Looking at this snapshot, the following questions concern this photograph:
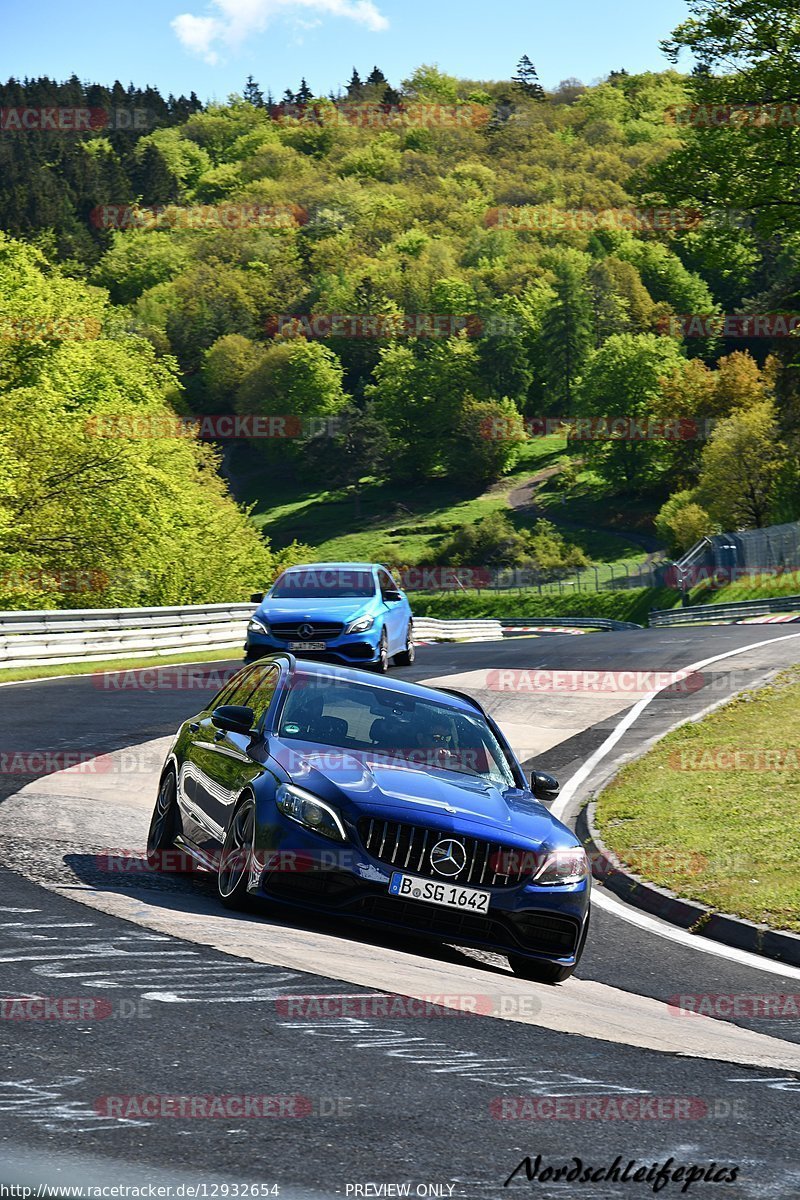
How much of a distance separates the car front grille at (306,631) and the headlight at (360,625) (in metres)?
0.17

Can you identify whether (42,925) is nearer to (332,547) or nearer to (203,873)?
(203,873)

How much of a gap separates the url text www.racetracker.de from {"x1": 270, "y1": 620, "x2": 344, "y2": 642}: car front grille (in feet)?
55.1

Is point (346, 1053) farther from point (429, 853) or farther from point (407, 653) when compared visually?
point (407, 653)

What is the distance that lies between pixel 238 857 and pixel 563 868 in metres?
1.86

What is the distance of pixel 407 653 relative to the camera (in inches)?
992

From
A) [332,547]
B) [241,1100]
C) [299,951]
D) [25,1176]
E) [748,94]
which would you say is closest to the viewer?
[25,1176]

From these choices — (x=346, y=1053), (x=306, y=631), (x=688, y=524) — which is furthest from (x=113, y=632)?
(x=688, y=524)

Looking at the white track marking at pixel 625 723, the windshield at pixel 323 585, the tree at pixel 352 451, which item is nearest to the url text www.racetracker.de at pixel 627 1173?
the white track marking at pixel 625 723

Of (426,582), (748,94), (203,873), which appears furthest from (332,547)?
(203,873)

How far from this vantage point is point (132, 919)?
752 centimetres

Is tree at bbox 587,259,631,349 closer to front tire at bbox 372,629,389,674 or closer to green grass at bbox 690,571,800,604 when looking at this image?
green grass at bbox 690,571,800,604

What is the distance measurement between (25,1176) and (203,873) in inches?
232

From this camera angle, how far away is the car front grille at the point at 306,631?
21031 millimetres

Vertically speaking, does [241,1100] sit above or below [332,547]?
above
